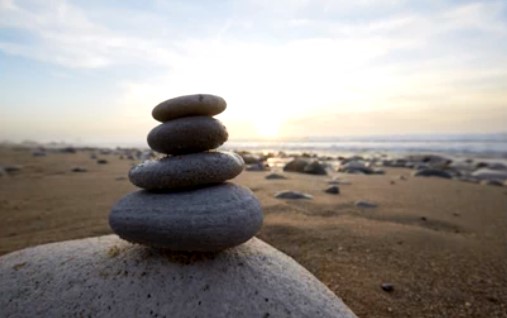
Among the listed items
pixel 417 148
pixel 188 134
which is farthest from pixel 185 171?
pixel 417 148

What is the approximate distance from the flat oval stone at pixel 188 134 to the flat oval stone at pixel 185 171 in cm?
8

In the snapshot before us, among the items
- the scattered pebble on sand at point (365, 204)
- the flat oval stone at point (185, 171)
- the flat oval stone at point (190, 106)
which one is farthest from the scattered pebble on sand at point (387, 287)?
the scattered pebble on sand at point (365, 204)

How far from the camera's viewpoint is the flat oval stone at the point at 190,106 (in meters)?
2.67

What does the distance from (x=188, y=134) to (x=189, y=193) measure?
1.41 ft

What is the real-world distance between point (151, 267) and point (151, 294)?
0.22 metres

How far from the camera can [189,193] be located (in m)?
2.60

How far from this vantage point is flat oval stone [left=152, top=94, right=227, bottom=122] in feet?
8.76

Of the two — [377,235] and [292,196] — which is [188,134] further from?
[292,196]

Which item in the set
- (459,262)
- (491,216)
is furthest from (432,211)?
(459,262)

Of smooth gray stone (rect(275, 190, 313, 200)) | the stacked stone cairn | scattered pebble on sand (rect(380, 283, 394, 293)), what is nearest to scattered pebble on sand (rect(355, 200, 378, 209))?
smooth gray stone (rect(275, 190, 313, 200))

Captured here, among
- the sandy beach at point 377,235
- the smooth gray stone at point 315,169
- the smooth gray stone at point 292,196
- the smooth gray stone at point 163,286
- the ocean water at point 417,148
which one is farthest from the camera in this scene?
the ocean water at point 417,148

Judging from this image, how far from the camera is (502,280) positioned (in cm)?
350

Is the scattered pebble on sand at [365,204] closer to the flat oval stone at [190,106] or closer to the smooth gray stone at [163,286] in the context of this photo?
the smooth gray stone at [163,286]

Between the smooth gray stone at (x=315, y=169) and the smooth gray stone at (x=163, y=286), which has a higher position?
the smooth gray stone at (x=163, y=286)
